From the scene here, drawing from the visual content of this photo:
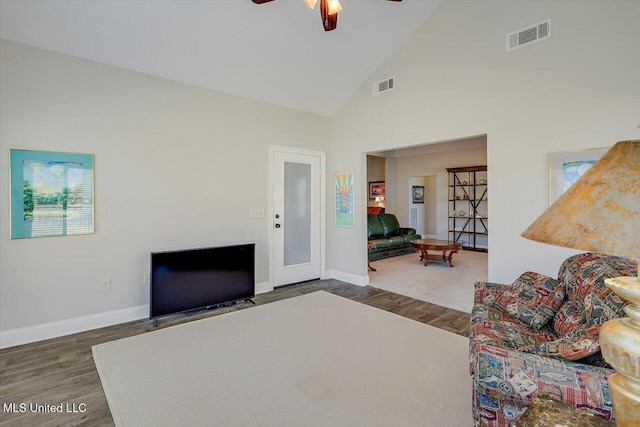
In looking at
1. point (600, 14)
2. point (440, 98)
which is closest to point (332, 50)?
point (440, 98)

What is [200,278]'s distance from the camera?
380 centimetres

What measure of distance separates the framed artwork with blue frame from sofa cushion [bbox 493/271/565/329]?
4.13m

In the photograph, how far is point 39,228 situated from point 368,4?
14.1 ft

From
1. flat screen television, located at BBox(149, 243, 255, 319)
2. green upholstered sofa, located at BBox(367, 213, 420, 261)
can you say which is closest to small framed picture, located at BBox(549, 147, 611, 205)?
flat screen television, located at BBox(149, 243, 255, 319)

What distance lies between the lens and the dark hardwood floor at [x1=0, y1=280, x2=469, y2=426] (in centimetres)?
200

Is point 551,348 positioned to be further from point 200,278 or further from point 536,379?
point 200,278

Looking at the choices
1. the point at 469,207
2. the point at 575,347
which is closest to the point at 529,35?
the point at 575,347

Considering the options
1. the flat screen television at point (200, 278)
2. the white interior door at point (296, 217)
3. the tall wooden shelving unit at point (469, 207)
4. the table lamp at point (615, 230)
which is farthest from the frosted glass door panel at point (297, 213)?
the tall wooden shelving unit at point (469, 207)

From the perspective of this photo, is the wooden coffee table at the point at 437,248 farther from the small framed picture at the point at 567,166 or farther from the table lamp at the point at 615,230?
the table lamp at the point at 615,230

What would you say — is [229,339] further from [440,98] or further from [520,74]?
[520,74]

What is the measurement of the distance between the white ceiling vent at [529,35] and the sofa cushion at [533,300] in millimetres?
2387

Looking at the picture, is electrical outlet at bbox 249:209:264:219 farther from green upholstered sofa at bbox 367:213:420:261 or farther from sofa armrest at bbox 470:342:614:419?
sofa armrest at bbox 470:342:614:419

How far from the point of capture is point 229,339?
9.99 feet

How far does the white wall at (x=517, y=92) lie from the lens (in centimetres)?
272
